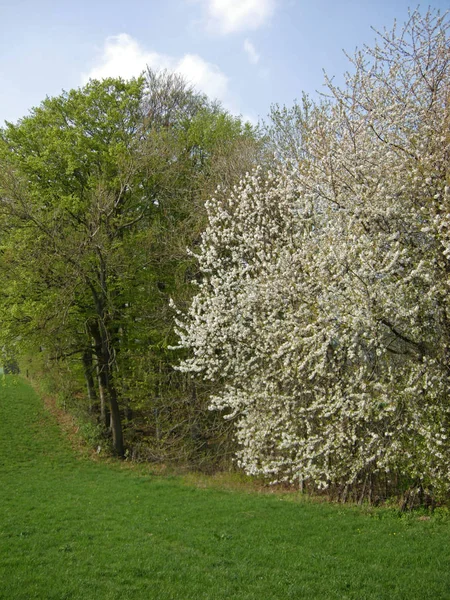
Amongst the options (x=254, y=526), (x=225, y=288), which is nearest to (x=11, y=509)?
(x=254, y=526)

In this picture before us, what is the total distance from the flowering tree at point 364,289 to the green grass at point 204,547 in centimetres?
128

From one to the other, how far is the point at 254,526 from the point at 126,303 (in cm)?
1142

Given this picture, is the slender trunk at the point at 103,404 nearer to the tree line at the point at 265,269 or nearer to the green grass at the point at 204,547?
the tree line at the point at 265,269

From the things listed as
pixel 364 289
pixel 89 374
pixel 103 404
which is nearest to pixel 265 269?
pixel 364 289

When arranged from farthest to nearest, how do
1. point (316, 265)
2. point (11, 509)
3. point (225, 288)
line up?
point (11, 509) → point (225, 288) → point (316, 265)

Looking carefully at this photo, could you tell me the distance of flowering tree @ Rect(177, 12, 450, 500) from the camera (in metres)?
7.72

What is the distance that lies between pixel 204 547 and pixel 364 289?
5412 millimetres

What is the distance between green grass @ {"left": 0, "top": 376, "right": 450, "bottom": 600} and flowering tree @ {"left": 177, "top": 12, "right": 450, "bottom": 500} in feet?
4.19

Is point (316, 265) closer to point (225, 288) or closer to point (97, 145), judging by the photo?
point (225, 288)

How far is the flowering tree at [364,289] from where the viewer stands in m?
7.72

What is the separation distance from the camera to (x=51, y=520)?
1147 cm

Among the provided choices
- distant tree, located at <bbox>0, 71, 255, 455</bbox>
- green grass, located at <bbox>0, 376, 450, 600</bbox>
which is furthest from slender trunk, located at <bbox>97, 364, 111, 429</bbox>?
green grass, located at <bbox>0, 376, 450, 600</bbox>

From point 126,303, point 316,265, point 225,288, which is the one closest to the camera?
point 316,265

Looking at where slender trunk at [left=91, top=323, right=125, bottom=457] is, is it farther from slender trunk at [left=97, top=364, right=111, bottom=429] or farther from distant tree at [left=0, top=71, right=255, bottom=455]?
slender trunk at [left=97, top=364, right=111, bottom=429]
